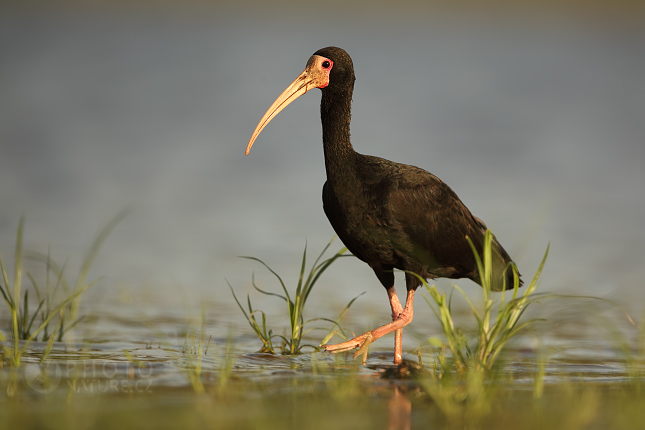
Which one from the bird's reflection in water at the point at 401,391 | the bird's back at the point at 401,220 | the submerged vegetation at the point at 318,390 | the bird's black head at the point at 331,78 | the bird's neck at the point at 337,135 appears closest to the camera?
the submerged vegetation at the point at 318,390

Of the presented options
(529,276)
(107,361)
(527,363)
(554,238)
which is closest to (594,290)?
(529,276)

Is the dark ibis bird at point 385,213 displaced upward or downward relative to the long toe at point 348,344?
upward

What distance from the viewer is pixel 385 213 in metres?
5.24

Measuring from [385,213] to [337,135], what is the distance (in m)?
0.92

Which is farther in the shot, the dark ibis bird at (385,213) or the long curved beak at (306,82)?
the long curved beak at (306,82)

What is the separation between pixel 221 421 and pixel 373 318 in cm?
451

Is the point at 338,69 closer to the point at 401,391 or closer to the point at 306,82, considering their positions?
the point at 306,82

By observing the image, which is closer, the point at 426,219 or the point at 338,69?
the point at 426,219

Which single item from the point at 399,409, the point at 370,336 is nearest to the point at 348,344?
the point at 370,336

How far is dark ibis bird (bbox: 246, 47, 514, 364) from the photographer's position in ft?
17.3

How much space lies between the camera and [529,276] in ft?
28.2

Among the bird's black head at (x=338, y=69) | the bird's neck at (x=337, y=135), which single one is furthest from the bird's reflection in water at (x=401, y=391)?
the bird's black head at (x=338, y=69)

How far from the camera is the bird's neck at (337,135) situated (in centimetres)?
552

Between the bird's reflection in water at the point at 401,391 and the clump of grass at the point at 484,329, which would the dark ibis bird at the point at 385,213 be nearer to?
the bird's reflection in water at the point at 401,391
